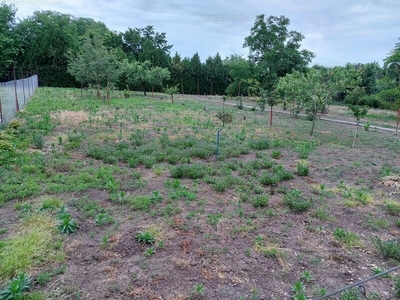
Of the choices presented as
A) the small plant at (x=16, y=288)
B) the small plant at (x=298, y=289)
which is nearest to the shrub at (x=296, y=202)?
the small plant at (x=298, y=289)

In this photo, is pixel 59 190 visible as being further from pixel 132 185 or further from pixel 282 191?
pixel 282 191

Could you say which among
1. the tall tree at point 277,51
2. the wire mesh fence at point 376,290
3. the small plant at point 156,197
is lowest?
the wire mesh fence at point 376,290

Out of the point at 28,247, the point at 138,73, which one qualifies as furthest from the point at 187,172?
the point at 138,73

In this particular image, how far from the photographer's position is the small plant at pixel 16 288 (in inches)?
102

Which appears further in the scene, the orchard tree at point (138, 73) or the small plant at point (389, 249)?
the orchard tree at point (138, 73)

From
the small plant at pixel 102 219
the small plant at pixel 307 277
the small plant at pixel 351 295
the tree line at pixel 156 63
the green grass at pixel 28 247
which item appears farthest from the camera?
the tree line at pixel 156 63

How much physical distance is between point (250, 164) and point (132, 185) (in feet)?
10.1

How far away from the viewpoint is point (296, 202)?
4.82m

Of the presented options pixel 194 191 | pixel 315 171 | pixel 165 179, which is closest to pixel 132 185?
pixel 165 179

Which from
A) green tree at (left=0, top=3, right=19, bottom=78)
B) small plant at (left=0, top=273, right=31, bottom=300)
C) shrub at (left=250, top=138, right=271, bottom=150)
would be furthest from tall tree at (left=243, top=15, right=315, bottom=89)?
green tree at (left=0, top=3, right=19, bottom=78)

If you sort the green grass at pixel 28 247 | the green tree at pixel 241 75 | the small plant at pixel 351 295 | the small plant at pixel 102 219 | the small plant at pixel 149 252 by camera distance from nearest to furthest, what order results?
1. the small plant at pixel 351 295
2. the green grass at pixel 28 247
3. the small plant at pixel 149 252
4. the small plant at pixel 102 219
5. the green tree at pixel 241 75

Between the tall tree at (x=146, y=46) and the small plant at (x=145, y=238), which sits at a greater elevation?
the tall tree at (x=146, y=46)

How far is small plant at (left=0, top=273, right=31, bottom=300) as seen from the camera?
2600 mm

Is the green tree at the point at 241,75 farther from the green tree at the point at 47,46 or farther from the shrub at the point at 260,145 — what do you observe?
the green tree at the point at 47,46
